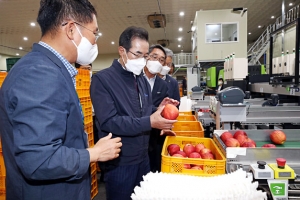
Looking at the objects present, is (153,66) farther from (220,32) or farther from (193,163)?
(220,32)

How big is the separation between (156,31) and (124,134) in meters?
14.1

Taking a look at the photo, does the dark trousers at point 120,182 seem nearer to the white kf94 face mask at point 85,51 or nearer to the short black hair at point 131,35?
the white kf94 face mask at point 85,51

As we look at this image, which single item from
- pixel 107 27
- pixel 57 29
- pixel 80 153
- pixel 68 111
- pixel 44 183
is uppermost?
pixel 107 27

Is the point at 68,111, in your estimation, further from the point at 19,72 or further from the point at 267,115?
the point at 267,115

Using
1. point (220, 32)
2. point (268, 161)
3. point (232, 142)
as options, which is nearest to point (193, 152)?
point (232, 142)

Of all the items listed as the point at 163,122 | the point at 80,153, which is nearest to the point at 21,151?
the point at 80,153

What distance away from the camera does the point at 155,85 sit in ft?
9.61

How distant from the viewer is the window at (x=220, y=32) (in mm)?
11203

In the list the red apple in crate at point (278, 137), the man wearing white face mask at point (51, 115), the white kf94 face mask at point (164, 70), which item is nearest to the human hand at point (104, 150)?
the man wearing white face mask at point (51, 115)

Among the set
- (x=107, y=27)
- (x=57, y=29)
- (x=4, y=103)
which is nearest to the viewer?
(x=4, y=103)

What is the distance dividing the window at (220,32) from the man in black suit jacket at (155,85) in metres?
9.13

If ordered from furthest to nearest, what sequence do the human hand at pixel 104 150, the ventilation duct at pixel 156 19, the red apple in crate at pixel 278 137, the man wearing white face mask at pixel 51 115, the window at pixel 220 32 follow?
the window at pixel 220 32, the ventilation duct at pixel 156 19, the red apple in crate at pixel 278 137, the human hand at pixel 104 150, the man wearing white face mask at pixel 51 115

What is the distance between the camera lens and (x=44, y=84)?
88 centimetres

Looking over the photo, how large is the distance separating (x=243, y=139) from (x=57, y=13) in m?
1.54
